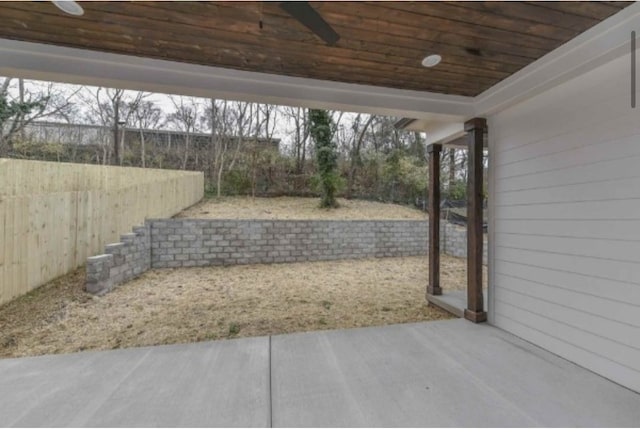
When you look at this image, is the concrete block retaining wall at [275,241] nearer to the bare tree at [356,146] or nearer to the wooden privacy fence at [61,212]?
the wooden privacy fence at [61,212]

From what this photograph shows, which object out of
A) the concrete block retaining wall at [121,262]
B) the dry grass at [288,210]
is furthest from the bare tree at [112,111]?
the concrete block retaining wall at [121,262]

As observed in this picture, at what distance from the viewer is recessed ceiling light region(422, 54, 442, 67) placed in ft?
7.73

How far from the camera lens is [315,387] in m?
2.12

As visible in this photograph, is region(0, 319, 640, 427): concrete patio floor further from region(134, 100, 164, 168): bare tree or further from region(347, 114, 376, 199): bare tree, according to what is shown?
region(134, 100, 164, 168): bare tree

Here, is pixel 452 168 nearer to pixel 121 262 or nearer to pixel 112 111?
pixel 121 262

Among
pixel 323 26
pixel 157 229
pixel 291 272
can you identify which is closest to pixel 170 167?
pixel 157 229

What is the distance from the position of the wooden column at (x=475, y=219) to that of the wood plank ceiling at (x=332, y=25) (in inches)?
35.4

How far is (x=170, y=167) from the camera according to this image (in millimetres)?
10406

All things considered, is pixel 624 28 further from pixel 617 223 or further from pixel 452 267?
pixel 452 267

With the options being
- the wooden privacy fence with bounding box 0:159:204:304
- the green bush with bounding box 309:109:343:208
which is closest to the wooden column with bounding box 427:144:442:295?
the green bush with bounding box 309:109:343:208

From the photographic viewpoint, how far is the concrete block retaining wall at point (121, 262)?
434 centimetres

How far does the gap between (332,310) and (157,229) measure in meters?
4.45

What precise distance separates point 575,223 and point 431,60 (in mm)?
1786

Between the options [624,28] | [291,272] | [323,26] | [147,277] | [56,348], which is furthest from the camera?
[291,272]
